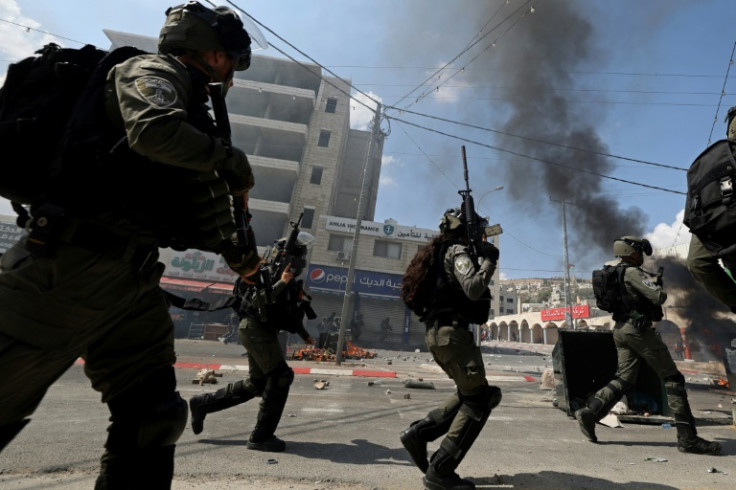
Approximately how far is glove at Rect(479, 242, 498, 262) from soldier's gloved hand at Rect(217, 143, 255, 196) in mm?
1677

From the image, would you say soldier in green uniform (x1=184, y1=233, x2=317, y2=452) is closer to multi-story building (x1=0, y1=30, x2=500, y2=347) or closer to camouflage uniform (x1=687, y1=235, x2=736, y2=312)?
camouflage uniform (x1=687, y1=235, x2=736, y2=312)

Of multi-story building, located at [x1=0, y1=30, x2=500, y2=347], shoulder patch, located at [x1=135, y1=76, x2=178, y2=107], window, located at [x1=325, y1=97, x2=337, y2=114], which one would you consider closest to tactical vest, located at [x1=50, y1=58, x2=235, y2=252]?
shoulder patch, located at [x1=135, y1=76, x2=178, y2=107]

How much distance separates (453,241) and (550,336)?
52420mm

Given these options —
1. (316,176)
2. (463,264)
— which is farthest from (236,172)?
(316,176)

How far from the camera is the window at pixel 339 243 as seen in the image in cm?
2459

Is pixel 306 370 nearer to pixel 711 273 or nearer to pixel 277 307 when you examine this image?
pixel 277 307

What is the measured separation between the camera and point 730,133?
5.81 ft

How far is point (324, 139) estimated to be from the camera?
94.7 ft

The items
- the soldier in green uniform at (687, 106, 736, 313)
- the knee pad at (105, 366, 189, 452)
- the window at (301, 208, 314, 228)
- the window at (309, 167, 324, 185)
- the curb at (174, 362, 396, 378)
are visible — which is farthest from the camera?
the window at (309, 167, 324, 185)

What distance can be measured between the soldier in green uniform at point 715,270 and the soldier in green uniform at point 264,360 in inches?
101

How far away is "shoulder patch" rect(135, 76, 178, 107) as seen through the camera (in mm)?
1197

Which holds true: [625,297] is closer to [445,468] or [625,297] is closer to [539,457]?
[539,457]

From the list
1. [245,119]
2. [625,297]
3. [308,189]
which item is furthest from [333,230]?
[625,297]

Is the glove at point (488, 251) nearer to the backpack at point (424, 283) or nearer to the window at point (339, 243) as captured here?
the backpack at point (424, 283)
